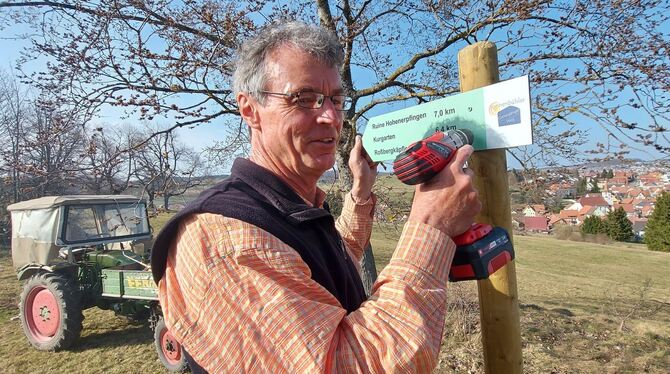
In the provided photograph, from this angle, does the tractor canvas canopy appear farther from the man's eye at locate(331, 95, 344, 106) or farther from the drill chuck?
the drill chuck

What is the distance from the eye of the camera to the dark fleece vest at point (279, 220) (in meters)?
1.04

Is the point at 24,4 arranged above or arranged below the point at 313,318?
above

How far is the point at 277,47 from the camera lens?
1.28 meters

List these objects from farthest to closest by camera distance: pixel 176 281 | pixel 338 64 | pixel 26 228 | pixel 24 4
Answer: pixel 26 228 < pixel 24 4 < pixel 338 64 < pixel 176 281

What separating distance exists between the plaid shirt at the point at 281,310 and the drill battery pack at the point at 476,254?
275mm

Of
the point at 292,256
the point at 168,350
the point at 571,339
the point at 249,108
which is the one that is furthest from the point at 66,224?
the point at 571,339

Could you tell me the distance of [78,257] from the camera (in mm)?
6703

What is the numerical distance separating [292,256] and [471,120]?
3.39ft

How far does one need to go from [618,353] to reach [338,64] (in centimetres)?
502

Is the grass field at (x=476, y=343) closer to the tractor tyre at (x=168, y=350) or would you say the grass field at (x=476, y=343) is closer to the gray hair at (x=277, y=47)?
the tractor tyre at (x=168, y=350)

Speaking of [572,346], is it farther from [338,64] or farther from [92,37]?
[92,37]

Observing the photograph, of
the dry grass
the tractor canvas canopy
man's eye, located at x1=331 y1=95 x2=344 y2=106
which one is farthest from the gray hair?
the tractor canvas canopy

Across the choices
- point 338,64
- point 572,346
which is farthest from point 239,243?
point 572,346

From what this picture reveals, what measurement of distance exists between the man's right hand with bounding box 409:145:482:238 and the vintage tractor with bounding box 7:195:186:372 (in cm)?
502
